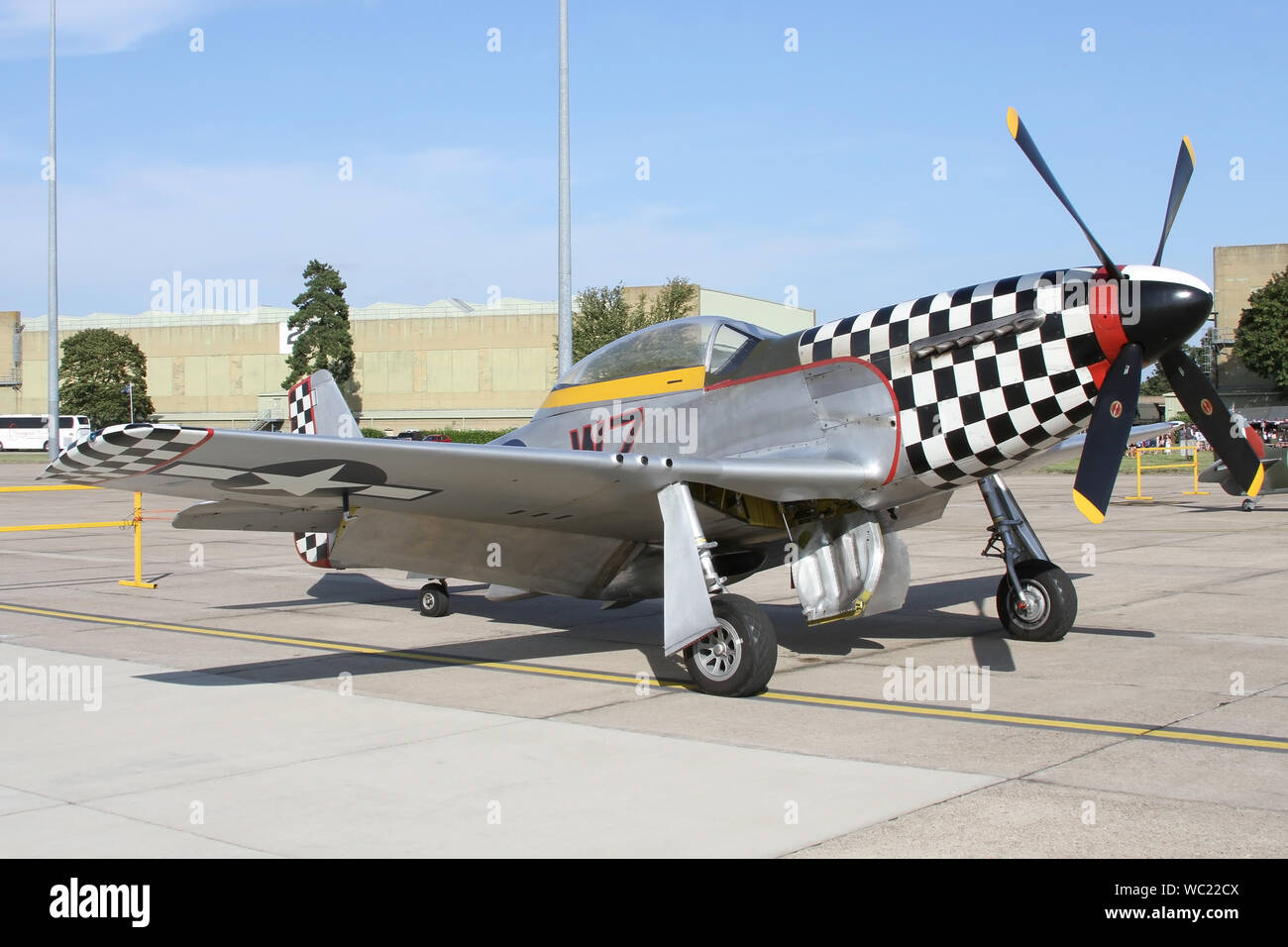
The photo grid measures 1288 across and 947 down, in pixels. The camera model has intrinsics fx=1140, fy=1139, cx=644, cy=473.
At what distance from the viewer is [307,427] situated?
11.1 m

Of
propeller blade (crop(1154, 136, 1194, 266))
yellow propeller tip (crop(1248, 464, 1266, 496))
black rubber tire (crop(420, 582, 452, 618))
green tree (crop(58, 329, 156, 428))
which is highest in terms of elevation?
green tree (crop(58, 329, 156, 428))

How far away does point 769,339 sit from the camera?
326 inches

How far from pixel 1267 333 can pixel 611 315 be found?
54234 mm

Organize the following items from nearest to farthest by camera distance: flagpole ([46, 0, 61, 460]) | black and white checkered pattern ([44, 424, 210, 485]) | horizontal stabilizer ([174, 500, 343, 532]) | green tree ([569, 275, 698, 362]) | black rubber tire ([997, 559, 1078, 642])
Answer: black and white checkered pattern ([44, 424, 210, 485]), horizontal stabilizer ([174, 500, 343, 532]), black rubber tire ([997, 559, 1078, 642]), flagpole ([46, 0, 61, 460]), green tree ([569, 275, 698, 362])

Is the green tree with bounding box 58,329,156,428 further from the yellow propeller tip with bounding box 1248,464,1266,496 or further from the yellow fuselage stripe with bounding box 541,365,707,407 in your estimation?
the yellow propeller tip with bounding box 1248,464,1266,496

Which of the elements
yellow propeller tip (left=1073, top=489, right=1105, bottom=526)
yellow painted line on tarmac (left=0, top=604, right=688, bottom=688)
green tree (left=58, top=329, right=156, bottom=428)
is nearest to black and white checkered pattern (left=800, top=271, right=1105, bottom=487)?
yellow propeller tip (left=1073, top=489, right=1105, bottom=526)

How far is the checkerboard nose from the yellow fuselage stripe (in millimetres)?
2923

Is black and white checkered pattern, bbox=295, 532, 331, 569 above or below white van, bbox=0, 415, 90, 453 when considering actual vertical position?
below

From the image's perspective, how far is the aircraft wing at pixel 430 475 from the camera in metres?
5.51

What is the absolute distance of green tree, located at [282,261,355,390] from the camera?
6650 centimetres

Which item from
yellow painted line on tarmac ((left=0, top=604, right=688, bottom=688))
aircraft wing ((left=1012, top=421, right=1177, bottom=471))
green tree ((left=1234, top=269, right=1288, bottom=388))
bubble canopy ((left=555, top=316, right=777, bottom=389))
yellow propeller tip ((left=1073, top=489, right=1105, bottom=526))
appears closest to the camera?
yellow propeller tip ((left=1073, top=489, right=1105, bottom=526))

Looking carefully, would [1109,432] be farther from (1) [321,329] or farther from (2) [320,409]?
(1) [321,329]
